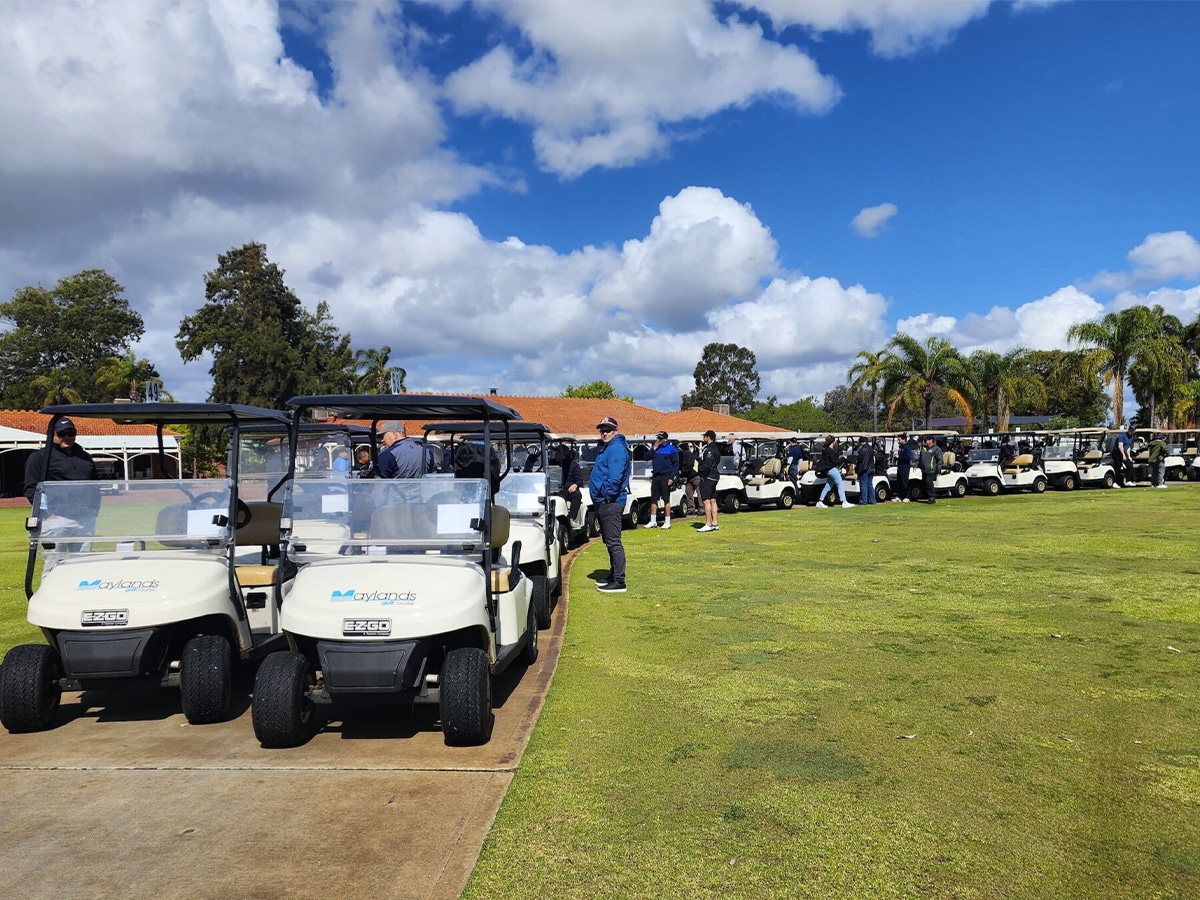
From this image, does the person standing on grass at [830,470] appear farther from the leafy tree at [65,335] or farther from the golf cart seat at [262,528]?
the leafy tree at [65,335]

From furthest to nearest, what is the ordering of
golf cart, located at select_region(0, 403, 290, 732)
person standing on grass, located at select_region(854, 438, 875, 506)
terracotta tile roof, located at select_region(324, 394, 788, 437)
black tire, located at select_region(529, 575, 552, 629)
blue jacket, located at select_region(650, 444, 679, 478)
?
terracotta tile roof, located at select_region(324, 394, 788, 437) < person standing on grass, located at select_region(854, 438, 875, 506) < blue jacket, located at select_region(650, 444, 679, 478) < black tire, located at select_region(529, 575, 552, 629) < golf cart, located at select_region(0, 403, 290, 732)

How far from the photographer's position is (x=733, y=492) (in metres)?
19.0

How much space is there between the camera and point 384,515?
523 cm

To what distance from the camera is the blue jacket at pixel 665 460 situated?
15.5 meters

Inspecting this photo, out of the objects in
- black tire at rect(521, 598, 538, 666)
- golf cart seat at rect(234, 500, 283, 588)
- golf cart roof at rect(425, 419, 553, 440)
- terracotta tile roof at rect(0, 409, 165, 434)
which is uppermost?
terracotta tile roof at rect(0, 409, 165, 434)

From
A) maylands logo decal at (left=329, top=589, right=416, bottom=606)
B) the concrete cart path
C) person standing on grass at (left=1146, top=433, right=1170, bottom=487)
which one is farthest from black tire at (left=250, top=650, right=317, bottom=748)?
person standing on grass at (left=1146, top=433, right=1170, bottom=487)

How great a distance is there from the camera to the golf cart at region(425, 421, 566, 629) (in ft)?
24.4

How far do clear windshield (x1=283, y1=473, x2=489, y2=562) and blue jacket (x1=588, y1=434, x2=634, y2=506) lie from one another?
413 cm

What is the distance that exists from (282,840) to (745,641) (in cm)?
407

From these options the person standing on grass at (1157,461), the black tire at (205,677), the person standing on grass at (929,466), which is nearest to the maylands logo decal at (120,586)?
the black tire at (205,677)

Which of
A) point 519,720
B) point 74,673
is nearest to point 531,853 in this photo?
point 519,720

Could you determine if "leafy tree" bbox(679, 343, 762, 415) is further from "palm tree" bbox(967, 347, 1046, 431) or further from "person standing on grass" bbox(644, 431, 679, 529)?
"person standing on grass" bbox(644, 431, 679, 529)

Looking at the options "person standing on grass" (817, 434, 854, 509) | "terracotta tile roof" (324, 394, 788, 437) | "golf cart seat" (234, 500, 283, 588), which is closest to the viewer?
"golf cart seat" (234, 500, 283, 588)

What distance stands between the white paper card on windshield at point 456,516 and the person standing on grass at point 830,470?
15.9 metres
